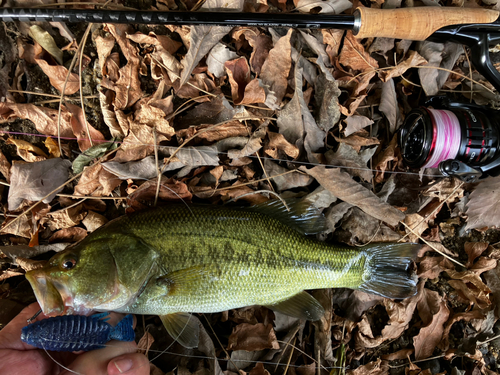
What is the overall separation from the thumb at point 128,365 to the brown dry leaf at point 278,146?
1492mm

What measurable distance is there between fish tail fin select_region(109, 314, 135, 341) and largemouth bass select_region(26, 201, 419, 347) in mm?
82

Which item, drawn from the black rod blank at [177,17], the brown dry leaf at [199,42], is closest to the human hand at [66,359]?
the brown dry leaf at [199,42]

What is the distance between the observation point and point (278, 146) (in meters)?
2.10

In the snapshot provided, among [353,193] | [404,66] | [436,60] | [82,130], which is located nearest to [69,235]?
[82,130]

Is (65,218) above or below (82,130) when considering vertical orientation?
below

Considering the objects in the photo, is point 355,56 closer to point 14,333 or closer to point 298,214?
point 298,214

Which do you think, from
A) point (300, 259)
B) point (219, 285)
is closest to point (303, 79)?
point (300, 259)

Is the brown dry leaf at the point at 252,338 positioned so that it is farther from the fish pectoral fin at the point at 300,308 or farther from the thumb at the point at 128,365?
the thumb at the point at 128,365

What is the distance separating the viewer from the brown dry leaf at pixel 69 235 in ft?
7.08

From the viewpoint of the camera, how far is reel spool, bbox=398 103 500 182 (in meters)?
1.82

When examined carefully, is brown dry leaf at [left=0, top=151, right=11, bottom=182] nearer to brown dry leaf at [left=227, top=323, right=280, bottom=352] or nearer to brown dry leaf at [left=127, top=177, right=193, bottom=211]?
brown dry leaf at [left=127, top=177, right=193, bottom=211]

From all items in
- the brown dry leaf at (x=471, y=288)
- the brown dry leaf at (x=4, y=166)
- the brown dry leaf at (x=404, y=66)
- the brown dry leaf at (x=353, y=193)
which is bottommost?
the brown dry leaf at (x=471, y=288)

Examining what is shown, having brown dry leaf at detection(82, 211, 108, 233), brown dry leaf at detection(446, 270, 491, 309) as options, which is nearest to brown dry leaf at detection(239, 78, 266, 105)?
brown dry leaf at detection(82, 211, 108, 233)

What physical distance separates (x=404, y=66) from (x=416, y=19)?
12.3 inches
